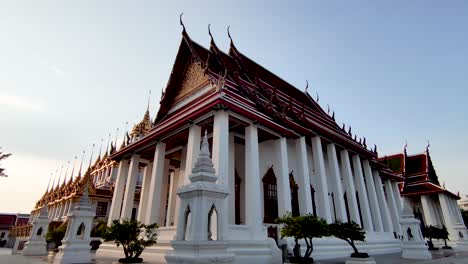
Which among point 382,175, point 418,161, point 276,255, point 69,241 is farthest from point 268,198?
point 418,161

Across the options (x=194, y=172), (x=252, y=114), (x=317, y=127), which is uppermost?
(x=317, y=127)

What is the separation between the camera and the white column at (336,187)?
1027 centimetres

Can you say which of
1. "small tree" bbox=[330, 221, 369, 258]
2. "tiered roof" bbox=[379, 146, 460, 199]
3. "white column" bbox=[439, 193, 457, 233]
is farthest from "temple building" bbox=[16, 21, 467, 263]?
"tiered roof" bbox=[379, 146, 460, 199]

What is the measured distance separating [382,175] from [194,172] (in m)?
14.5

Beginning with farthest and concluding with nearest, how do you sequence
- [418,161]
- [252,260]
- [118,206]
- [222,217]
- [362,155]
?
[418,161] < [362,155] < [118,206] < [252,260] < [222,217]

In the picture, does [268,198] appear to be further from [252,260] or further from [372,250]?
[372,250]

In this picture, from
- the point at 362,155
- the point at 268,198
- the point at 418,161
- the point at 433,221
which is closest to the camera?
the point at 268,198

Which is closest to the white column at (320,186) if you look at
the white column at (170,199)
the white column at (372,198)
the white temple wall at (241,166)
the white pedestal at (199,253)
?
the white temple wall at (241,166)

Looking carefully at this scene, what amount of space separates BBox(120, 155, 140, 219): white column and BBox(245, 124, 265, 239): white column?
15.8 feet

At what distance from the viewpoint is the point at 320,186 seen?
9.99 meters

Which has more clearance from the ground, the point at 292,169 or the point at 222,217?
the point at 292,169

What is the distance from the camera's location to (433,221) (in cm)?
1873

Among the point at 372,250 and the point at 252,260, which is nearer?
the point at 252,260

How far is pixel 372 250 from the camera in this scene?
10922 mm
